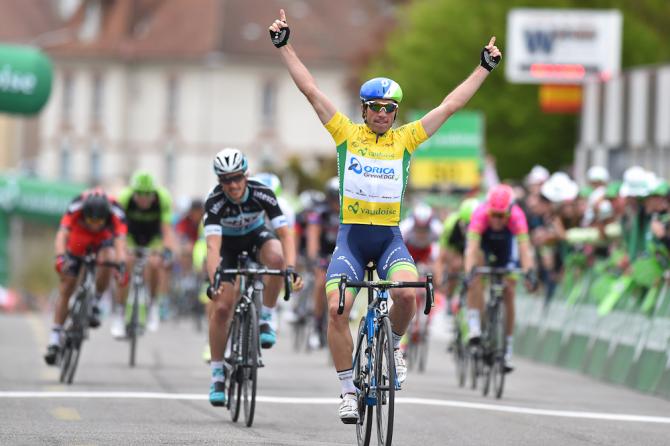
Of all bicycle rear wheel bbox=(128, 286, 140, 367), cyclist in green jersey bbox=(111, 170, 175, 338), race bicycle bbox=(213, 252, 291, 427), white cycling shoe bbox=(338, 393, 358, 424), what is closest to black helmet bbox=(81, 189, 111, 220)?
bicycle rear wheel bbox=(128, 286, 140, 367)

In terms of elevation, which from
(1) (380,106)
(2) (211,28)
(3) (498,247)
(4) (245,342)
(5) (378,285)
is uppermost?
(2) (211,28)

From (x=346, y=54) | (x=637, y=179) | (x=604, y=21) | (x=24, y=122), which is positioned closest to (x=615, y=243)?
(x=637, y=179)

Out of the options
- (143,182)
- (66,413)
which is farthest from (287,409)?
(143,182)

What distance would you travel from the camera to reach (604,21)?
152ft

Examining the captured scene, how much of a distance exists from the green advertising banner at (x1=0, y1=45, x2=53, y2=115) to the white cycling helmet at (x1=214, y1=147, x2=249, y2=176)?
15.8 m

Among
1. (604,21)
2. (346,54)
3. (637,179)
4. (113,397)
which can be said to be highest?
(346,54)

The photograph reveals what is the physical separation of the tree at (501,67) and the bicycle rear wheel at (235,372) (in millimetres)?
51148

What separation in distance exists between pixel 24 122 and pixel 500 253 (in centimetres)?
10522

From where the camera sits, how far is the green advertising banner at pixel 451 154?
119ft

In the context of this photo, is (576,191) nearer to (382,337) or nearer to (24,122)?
(382,337)

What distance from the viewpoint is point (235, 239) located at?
591 inches

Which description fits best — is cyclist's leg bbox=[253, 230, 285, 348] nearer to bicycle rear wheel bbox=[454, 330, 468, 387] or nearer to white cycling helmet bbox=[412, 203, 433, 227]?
bicycle rear wheel bbox=[454, 330, 468, 387]

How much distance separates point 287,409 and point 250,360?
49.3 inches

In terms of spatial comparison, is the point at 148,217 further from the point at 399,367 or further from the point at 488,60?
the point at 399,367
